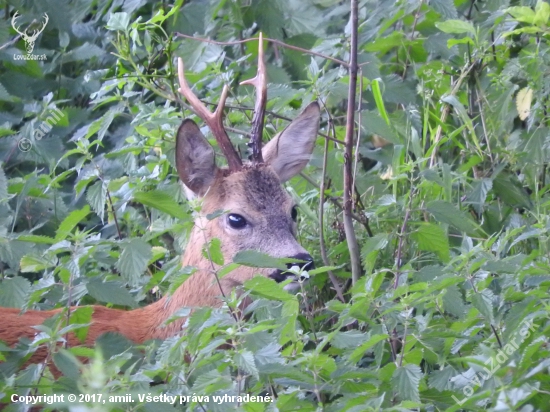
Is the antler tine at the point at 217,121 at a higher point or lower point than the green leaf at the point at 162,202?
lower

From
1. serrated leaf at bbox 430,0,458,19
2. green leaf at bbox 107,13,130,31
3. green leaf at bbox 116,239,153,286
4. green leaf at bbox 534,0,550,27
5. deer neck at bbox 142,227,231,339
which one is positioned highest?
green leaf at bbox 534,0,550,27

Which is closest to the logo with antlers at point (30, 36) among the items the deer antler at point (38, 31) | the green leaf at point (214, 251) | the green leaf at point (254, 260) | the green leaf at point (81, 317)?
the deer antler at point (38, 31)

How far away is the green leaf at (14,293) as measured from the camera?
13.5ft

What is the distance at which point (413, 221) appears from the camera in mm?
4207

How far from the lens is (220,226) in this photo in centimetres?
455

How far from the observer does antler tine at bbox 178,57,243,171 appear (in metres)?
4.46

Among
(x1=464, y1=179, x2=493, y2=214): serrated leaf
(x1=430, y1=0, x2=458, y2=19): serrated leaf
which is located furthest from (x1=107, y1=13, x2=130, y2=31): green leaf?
(x1=464, y1=179, x2=493, y2=214): serrated leaf

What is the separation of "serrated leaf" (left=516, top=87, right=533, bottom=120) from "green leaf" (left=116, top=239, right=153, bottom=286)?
7.49 ft

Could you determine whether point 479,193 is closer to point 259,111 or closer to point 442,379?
point 259,111

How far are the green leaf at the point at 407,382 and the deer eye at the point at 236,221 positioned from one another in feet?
5.32

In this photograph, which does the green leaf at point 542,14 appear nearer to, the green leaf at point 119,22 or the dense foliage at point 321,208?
the dense foliage at point 321,208

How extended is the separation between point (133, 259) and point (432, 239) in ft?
3.87

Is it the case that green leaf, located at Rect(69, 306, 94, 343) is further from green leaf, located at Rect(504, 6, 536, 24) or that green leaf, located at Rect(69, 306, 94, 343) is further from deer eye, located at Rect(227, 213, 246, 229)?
green leaf, located at Rect(504, 6, 536, 24)

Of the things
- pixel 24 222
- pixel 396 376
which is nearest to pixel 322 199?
pixel 396 376
